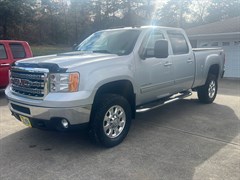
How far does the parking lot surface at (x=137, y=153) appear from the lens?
366cm

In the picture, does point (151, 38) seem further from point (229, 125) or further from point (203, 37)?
point (203, 37)

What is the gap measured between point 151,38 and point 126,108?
1.60m

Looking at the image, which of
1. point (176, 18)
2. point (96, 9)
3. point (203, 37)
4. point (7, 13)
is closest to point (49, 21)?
point (96, 9)

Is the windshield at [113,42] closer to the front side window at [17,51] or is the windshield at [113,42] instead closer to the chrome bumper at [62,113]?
the chrome bumper at [62,113]

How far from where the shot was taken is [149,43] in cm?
534

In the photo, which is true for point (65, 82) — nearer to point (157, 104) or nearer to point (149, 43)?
point (149, 43)

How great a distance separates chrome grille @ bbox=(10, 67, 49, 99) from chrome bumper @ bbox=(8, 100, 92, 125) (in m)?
0.21

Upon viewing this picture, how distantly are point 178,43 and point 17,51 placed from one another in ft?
18.3

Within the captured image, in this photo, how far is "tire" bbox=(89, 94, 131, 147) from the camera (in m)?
4.26

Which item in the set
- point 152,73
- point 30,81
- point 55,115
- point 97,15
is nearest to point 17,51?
point 30,81

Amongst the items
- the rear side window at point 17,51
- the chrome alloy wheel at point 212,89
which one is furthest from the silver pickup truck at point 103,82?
the rear side window at point 17,51

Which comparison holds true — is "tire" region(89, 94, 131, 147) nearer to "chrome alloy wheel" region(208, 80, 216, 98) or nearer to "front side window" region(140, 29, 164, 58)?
"front side window" region(140, 29, 164, 58)

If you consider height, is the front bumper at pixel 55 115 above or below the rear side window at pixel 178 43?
below

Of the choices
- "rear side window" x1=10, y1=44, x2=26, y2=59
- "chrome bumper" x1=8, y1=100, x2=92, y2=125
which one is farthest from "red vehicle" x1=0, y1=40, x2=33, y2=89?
"chrome bumper" x1=8, y1=100, x2=92, y2=125
